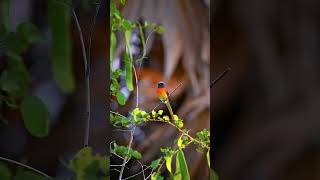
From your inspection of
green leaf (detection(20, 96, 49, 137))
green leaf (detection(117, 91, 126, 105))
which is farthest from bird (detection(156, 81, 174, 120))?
green leaf (detection(20, 96, 49, 137))

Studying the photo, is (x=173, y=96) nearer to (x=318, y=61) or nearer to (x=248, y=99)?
(x=248, y=99)

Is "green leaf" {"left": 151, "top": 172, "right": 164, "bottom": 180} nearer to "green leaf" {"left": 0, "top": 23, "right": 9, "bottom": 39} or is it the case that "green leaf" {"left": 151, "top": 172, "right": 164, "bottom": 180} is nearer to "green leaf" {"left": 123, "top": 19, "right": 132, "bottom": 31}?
"green leaf" {"left": 123, "top": 19, "right": 132, "bottom": 31}

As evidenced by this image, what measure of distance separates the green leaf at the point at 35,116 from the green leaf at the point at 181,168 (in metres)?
0.81

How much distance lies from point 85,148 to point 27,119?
0.21 meters

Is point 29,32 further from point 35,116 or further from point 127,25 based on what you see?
point 127,25

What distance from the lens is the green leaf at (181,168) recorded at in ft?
6.57

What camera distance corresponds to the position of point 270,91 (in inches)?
66.9

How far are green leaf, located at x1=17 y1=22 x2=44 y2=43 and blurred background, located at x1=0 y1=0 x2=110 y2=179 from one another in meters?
0.01

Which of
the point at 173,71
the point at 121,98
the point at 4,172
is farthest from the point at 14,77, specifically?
the point at 173,71

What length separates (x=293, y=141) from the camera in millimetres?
1675

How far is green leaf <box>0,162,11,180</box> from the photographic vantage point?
1.31 meters

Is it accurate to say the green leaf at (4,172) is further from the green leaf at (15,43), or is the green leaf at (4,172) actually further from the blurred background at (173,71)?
the blurred background at (173,71)

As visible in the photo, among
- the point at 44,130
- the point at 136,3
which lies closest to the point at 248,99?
the point at 136,3

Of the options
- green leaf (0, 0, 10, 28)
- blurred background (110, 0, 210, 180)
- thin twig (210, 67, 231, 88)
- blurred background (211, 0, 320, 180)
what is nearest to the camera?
green leaf (0, 0, 10, 28)
